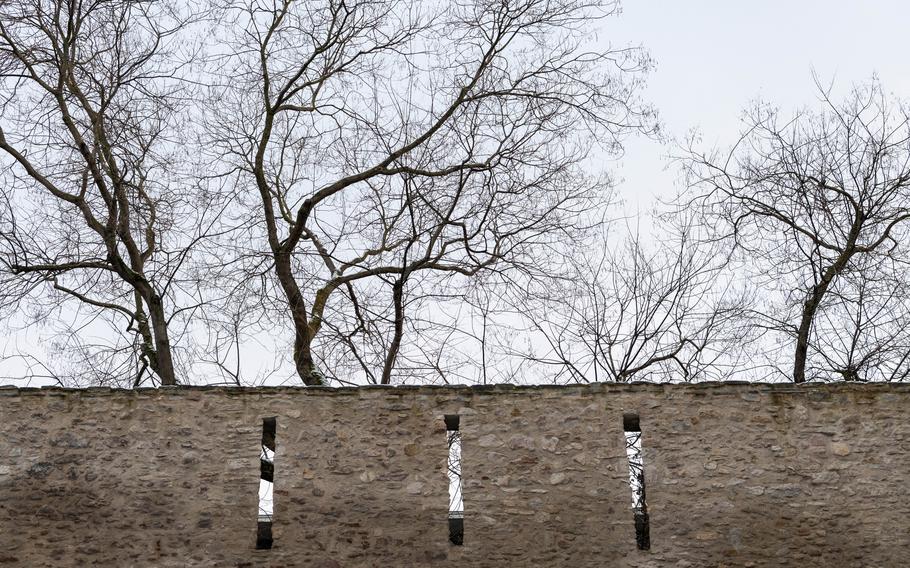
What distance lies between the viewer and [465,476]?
8.50 m

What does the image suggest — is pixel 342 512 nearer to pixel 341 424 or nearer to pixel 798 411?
pixel 341 424

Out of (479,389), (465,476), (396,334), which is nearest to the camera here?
(465,476)

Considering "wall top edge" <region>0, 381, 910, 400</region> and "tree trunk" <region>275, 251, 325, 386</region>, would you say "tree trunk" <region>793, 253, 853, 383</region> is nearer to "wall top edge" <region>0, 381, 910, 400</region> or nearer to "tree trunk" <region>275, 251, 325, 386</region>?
"wall top edge" <region>0, 381, 910, 400</region>

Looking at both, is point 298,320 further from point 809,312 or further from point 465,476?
point 809,312

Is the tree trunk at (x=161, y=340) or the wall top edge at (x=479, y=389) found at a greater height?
the tree trunk at (x=161, y=340)

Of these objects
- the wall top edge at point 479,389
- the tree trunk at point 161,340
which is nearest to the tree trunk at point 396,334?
the tree trunk at point 161,340

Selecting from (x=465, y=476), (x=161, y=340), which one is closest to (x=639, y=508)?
(x=465, y=476)

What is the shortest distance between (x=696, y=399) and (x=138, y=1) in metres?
7.99

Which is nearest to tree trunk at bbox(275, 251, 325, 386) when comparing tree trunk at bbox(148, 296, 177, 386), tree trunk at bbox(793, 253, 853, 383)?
tree trunk at bbox(148, 296, 177, 386)

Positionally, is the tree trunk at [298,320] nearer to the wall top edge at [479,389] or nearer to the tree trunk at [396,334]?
the tree trunk at [396,334]

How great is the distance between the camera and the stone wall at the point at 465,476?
8.30 metres

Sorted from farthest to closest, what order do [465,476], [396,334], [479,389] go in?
[396,334]
[479,389]
[465,476]

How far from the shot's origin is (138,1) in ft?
40.3

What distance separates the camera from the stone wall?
327 inches
